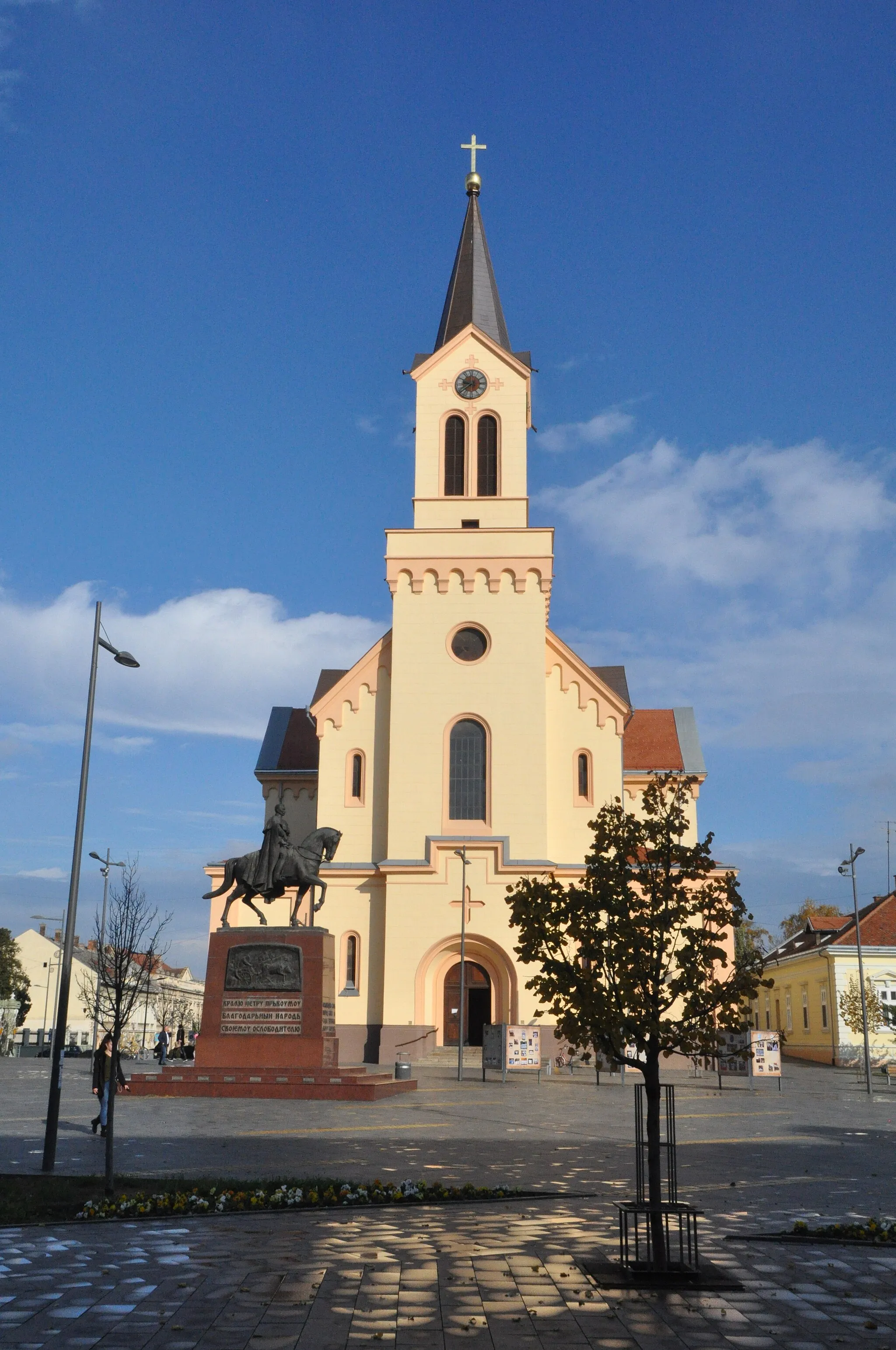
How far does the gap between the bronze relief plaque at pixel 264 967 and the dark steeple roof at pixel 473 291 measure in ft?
96.0

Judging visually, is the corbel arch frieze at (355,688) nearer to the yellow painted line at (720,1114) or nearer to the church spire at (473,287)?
the church spire at (473,287)

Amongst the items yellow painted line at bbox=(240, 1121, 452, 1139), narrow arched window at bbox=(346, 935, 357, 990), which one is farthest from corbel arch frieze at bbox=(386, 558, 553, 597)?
yellow painted line at bbox=(240, 1121, 452, 1139)

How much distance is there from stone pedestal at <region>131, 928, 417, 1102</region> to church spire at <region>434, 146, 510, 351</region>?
1158 inches

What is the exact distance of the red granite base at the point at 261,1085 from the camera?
84.1 feet

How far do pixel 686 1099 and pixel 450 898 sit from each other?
13664mm

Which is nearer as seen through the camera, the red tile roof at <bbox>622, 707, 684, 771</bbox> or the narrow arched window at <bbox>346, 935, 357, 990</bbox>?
the narrow arched window at <bbox>346, 935, 357, 990</bbox>

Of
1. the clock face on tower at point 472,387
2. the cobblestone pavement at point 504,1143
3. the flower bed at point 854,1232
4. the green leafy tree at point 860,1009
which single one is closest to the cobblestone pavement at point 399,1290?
the flower bed at point 854,1232

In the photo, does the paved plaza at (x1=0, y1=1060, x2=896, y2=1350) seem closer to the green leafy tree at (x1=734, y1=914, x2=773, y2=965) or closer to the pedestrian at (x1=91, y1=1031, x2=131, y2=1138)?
the pedestrian at (x1=91, y1=1031, x2=131, y2=1138)

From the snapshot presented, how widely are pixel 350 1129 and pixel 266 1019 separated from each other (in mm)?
7739

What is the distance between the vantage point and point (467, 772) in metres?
42.8

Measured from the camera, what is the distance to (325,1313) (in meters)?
7.68

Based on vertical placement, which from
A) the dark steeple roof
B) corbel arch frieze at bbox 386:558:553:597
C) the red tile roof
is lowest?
the red tile roof

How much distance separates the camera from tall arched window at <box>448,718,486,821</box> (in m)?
42.4

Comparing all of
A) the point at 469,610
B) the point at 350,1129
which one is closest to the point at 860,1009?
the point at 469,610
